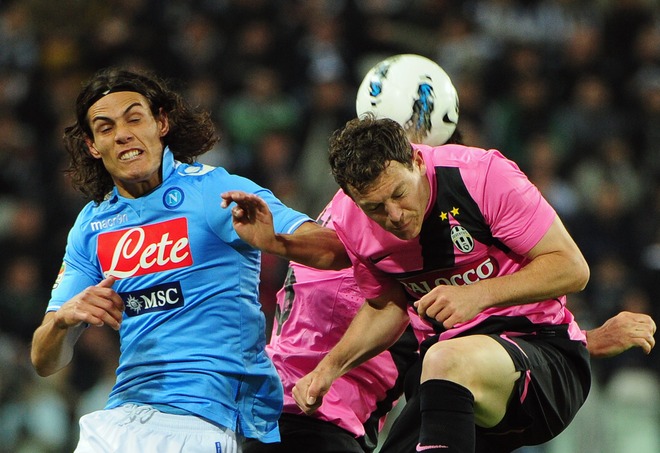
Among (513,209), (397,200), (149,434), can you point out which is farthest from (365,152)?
(149,434)

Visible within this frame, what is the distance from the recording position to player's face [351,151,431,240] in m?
3.66

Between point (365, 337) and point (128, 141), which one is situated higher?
point (128, 141)

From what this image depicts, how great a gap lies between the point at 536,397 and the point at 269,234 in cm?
107

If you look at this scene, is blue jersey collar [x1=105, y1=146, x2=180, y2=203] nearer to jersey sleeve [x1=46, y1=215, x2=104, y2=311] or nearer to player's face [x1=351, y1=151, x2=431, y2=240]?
jersey sleeve [x1=46, y1=215, x2=104, y2=311]

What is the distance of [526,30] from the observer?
11094 millimetres

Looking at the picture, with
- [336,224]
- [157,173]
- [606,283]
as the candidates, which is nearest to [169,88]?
[157,173]

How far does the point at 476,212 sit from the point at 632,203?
19.5 feet

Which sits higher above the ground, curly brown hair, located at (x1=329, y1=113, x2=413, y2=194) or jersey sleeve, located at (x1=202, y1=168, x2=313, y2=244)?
curly brown hair, located at (x1=329, y1=113, x2=413, y2=194)

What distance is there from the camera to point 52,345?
4043mm

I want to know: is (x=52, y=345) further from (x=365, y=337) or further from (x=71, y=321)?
(x=365, y=337)

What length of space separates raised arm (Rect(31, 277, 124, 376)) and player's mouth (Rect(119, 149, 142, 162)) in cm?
54

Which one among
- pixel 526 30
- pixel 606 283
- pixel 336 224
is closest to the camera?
pixel 336 224

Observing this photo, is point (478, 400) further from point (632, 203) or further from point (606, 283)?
point (632, 203)

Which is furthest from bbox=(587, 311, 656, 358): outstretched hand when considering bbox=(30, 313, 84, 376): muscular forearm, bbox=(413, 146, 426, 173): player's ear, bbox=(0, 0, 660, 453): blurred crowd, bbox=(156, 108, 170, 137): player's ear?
bbox=(0, 0, 660, 453): blurred crowd
